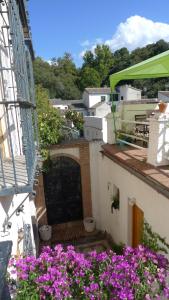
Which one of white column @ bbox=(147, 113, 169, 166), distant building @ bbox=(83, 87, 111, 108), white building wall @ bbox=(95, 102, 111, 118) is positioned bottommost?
white column @ bbox=(147, 113, 169, 166)

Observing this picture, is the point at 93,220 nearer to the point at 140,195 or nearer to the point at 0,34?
the point at 140,195

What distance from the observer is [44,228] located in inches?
380

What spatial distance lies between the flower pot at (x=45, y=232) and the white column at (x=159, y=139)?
5.81 meters

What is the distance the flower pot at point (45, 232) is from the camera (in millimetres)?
9586

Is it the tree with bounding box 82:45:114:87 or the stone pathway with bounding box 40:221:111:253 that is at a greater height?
the tree with bounding box 82:45:114:87

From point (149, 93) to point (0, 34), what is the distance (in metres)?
54.1

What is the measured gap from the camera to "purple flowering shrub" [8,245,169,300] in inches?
117

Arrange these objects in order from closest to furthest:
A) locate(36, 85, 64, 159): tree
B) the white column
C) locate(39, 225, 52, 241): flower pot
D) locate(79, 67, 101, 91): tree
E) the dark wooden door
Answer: the white column, the dark wooden door, locate(36, 85, 64, 159): tree, locate(39, 225, 52, 241): flower pot, locate(79, 67, 101, 91): tree

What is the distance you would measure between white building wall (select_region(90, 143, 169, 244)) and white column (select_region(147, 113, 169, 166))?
655mm

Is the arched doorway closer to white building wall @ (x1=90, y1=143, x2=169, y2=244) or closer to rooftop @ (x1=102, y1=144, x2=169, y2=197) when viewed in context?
white building wall @ (x1=90, y1=143, x2=169, y2=244)

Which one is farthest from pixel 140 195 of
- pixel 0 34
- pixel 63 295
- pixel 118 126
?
pixel 0 34

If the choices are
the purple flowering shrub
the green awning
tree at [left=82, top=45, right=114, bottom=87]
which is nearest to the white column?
the green awning

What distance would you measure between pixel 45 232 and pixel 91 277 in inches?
269

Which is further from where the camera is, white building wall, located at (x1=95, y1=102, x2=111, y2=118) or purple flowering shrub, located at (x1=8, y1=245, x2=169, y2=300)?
white building wall, located at (x1=95, y1=102, x2=111, y2=118)
